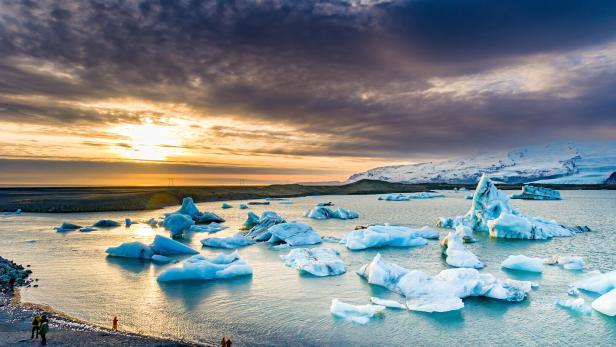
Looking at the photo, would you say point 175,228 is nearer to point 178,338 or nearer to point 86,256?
point 86,256

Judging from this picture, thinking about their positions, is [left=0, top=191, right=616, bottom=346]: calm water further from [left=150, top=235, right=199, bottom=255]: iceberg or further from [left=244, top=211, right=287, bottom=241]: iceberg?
[left=244, top=211, right=287, bottom=241]: iceberg

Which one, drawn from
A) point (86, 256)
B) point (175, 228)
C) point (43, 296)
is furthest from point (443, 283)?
point (175, 228)

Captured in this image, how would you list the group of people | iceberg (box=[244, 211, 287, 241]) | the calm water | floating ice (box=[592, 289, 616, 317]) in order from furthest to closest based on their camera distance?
Result: 1. iceberg (box=[244, 211, 287, 241])
2. floating ice (box=[592, 289, 616, 317])
3. the calm water
4. the group of people

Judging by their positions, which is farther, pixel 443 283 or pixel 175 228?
pixel 175 228

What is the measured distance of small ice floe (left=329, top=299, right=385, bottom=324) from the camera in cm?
1141

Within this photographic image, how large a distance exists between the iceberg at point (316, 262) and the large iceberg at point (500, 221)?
45.2 feet

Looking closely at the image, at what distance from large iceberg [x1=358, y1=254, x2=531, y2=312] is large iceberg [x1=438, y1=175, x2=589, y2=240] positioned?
1345 cm

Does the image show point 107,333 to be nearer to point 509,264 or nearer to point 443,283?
point 443,283

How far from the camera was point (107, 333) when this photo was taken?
983 cm

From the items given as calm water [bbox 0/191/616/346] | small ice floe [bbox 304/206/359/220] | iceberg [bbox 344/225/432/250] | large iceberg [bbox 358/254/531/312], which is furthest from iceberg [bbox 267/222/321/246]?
small ice floe [bbox 304/206/359/220]

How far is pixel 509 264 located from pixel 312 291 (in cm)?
916

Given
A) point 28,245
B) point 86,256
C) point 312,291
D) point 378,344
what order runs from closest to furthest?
1. point 378,344
2. point 312,291
3. point 86,256
4. point 28,245

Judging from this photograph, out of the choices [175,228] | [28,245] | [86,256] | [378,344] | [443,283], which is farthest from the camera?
[175,228]

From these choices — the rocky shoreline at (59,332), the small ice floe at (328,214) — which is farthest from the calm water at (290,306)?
the small ice floe at (328,214)
